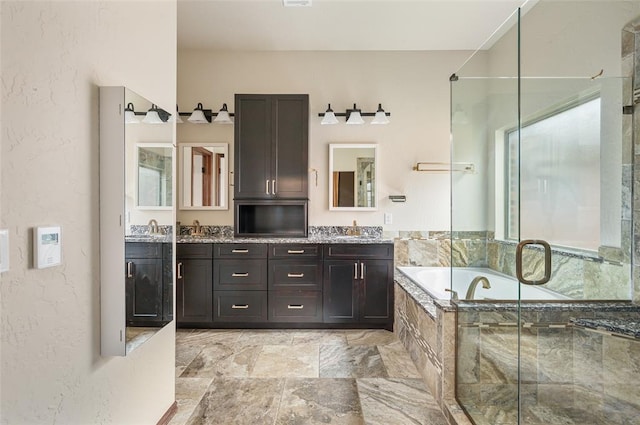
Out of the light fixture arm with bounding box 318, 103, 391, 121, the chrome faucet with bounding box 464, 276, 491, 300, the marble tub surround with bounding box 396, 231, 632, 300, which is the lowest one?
the chrome faucet with bounding box 464, 276, 491, 300

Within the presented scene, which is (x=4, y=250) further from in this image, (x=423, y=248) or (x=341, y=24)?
(x=423, y=248)

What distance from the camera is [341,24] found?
3348mm

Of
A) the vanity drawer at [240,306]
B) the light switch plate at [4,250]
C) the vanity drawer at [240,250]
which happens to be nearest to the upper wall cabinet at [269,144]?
the vanity drawer at [240,250]

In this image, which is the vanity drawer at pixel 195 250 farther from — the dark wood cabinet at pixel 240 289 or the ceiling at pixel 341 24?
the ceiling at pixel 341 24

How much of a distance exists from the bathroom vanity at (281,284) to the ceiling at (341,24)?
213 cm

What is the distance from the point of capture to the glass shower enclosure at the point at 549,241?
1747 mm

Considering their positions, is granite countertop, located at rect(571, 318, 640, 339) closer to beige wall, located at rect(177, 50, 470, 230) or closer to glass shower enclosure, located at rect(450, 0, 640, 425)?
glass shower enclosure, located at rect(450, 0, 640, 425)

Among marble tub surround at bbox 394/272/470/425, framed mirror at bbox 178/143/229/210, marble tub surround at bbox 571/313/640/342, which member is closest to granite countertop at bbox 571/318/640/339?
marble tub surround at bbox 571/313/640/342

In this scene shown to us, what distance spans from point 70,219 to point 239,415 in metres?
1.48

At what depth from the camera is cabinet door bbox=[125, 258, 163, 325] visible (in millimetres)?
1389

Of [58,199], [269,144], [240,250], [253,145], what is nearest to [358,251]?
[240,250]

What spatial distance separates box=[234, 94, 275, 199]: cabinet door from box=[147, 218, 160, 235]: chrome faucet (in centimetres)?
195

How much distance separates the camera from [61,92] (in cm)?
111

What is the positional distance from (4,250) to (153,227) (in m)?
0.73
